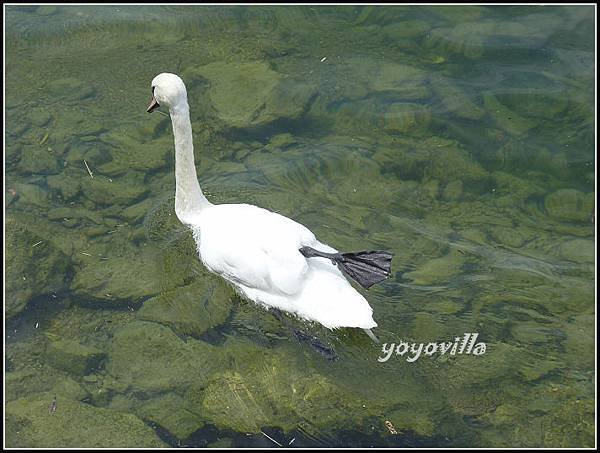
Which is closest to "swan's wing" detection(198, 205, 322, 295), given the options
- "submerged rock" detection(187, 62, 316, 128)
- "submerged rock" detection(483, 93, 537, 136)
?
"submerged rock" detection(187, 62, 316, 128)

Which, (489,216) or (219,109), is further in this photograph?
(219,109)

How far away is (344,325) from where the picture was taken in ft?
17.7

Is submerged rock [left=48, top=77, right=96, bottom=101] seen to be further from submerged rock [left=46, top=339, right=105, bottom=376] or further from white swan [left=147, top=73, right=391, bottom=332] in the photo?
submerged rock [left=46, top=339, right=105, bottom=376]

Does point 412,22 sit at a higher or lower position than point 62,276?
higher

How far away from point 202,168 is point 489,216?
2731 mm

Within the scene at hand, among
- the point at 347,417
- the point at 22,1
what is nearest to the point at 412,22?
the point at 22,1

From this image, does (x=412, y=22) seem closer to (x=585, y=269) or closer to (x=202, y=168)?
(x=202, y=168)

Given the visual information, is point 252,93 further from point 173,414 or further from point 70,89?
point 173,414

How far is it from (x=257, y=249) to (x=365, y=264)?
2.68ft

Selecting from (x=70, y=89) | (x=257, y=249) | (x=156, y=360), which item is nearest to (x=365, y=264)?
(x=257, y=249)

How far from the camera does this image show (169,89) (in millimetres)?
6062

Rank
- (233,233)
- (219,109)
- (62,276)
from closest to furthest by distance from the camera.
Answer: (233,233) → (62,276) → (219,109)

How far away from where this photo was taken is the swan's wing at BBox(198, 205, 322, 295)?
18.6 ft

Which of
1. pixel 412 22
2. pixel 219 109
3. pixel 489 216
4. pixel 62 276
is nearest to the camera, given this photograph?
pixel 62 276
